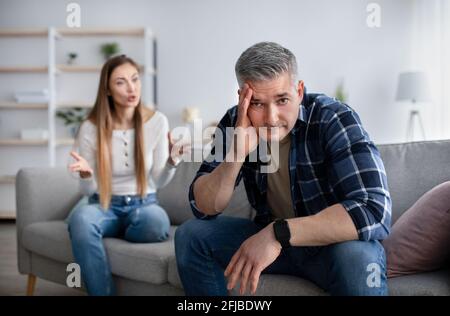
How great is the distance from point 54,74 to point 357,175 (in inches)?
130

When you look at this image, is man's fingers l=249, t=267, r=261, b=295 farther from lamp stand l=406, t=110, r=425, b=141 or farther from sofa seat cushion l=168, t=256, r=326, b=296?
lamp stand l=406, t=110, r=425, b=141

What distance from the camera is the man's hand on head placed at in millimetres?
910

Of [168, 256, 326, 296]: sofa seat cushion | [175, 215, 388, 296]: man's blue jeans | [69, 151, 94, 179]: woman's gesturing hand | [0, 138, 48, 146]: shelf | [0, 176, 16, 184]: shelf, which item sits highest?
[69, 151, 94, 179]: woman's gesturing hand

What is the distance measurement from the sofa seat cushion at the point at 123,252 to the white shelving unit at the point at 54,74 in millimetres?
2084

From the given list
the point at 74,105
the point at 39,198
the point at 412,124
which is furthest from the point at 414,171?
the point at 74,105

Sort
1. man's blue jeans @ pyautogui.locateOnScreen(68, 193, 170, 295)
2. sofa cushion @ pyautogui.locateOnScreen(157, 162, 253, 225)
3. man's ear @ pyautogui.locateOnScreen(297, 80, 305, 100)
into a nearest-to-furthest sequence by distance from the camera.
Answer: man's ear @ pyautogui.locateOnScreen(297, 80, 305, 100), man's blue jeans @ pyautogui.locateOnScreen(68, 193, 170, 295), sofa cushion @ pyautogui.locateOnScreen(157, 162, 253, 225)

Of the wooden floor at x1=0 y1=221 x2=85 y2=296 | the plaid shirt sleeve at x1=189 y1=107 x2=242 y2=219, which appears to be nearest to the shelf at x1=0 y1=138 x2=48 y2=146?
the wooden floor at x1=0 y1=221 x2=85 y2=296

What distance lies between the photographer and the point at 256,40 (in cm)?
383

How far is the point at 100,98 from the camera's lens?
1.76 metres

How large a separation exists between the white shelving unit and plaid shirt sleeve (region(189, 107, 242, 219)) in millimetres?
2628

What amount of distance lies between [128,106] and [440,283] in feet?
3.65

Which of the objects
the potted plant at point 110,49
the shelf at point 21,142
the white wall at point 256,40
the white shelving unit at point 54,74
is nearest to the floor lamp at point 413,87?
the white wall at point 256,40

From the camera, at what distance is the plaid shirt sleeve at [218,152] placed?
1.14 m

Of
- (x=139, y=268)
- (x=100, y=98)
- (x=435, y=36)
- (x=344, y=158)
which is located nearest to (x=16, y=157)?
(x=100, y=98)
